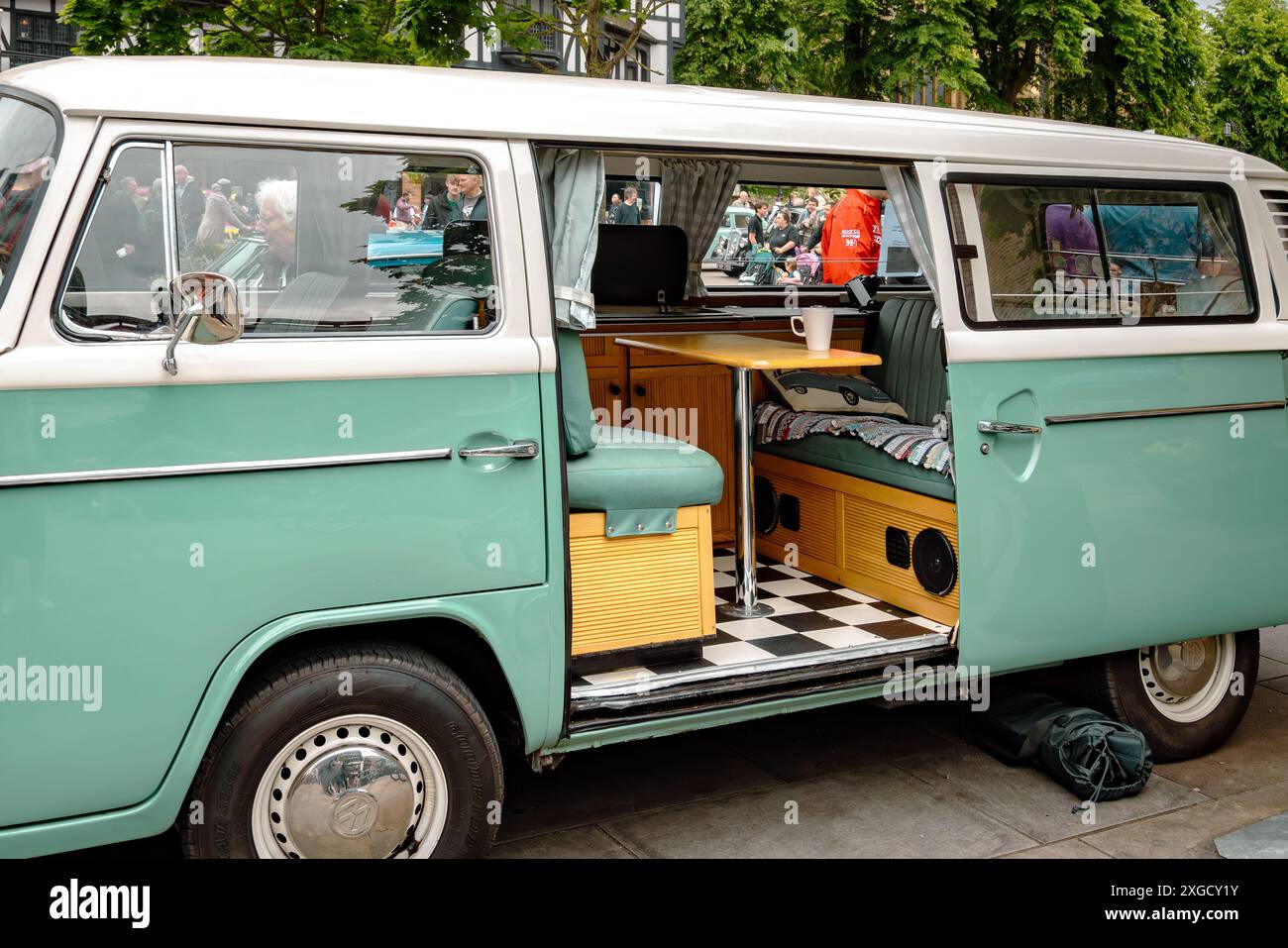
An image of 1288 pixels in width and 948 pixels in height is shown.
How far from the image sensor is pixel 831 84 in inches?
736

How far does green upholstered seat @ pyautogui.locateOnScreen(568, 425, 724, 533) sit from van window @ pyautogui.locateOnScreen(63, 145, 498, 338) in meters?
0.69

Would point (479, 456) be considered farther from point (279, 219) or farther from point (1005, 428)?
point (1005, 428)

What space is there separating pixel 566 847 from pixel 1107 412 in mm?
2415

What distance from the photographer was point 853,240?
7570mm

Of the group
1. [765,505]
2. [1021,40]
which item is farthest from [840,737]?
[1021,40]

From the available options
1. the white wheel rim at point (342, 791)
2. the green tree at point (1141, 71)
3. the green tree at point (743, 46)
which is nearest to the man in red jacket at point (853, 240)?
the white wheel rim at point (342, 791)

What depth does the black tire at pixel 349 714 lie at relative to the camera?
3277 millimetres

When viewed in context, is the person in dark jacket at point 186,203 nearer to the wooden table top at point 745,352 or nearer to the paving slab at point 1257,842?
the wooden table top at point 745,352

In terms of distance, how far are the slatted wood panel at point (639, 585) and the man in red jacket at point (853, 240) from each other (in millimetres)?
3178

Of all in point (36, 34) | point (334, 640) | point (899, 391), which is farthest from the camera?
point (36, 34)

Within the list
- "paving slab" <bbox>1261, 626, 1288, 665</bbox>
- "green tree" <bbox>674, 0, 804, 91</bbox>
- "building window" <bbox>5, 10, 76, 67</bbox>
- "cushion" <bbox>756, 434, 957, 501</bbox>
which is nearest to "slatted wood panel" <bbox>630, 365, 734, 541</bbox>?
"cushion" <bbox>756, 434, 957, 501</bbox>

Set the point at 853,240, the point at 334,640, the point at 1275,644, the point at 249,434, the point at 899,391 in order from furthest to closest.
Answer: the point at 853,240 < the point at 1275,644 < the point at 899,391 < the point at 334,640 < the point at 249,434

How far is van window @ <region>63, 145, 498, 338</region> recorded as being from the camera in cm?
310
